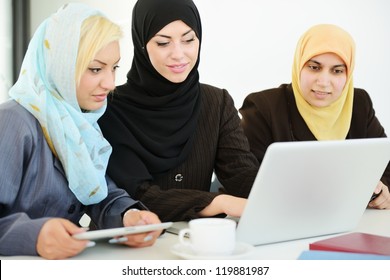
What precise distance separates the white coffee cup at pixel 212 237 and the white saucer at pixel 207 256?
11 mm

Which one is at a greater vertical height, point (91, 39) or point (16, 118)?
point (91, 39)

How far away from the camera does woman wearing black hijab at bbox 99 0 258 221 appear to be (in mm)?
1777

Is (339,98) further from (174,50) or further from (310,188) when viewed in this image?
(310,188)

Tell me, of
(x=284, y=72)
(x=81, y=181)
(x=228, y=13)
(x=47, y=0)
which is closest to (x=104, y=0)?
(x=47, y=0)

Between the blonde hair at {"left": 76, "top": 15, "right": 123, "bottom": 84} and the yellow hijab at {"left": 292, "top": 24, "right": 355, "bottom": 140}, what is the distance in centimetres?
98

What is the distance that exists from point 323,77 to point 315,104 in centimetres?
11

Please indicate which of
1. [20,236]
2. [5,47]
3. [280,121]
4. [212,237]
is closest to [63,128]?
[20,236]

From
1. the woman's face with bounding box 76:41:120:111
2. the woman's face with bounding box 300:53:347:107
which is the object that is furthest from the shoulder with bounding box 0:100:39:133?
the woman's face with bounding box 300:53:347:107

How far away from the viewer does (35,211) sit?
4.44 feet

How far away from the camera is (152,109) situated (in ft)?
6.12

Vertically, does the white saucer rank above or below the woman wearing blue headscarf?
below

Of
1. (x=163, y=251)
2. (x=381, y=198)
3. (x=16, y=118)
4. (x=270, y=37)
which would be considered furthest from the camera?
(x=270, y=37)

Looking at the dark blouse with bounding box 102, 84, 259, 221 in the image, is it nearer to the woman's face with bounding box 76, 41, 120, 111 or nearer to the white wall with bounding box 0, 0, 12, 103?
the woman's face with bounding box 76, 41, 120, 111

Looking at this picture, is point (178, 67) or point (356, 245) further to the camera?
point (178, 67)
